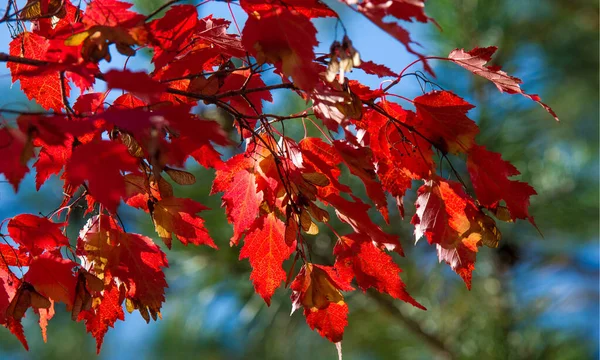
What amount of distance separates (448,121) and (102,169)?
363 mm

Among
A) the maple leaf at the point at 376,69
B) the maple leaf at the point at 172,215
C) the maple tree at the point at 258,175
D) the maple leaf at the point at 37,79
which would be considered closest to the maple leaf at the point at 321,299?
the maple tree at the point at 258,175

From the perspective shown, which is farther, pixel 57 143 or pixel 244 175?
pixel 244 175

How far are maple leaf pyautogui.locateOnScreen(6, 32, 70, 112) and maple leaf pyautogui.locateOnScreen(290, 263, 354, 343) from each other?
33cm

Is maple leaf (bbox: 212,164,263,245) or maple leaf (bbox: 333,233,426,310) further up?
maple leaf (bbox: 212,164,263,245)

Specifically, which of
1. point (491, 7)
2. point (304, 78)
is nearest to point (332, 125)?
point (304, 78)

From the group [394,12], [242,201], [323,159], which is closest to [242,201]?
[242,201]

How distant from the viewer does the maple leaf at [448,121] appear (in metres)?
0.69

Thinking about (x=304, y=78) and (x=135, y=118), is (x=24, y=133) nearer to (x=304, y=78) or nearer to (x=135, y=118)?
(x=135, y=118)

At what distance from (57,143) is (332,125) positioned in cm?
24

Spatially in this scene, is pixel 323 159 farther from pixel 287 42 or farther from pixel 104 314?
pixel 104 314

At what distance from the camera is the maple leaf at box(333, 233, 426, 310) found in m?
0.73

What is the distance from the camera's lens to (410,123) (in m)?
0.72

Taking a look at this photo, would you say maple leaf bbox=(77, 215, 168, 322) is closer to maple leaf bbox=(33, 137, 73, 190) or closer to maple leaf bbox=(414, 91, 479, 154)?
maple leaf bbox=(33, 137, 73, 190)

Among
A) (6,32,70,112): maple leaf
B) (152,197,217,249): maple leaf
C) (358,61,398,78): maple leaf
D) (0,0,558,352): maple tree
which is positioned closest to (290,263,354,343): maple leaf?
(0,0,558,352): maple tree
